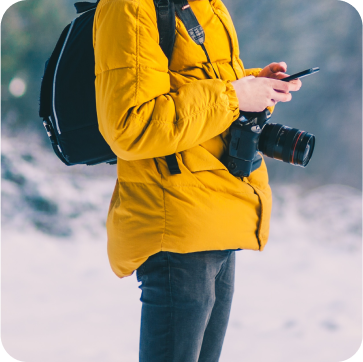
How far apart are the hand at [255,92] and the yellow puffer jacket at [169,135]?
0.8 inches

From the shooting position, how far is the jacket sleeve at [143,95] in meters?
0.49

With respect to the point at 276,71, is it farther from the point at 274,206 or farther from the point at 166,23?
the point at 274,206

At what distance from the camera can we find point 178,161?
1.84ft

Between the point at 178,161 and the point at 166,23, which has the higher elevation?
the point at 166,23

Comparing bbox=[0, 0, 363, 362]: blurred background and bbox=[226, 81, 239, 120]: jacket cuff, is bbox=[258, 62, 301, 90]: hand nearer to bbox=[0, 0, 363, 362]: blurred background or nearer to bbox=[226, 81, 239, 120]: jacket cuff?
bbox=[226, 81, 239, 120]: jacket cuff

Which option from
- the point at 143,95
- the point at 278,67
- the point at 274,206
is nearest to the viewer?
the point at 143,95

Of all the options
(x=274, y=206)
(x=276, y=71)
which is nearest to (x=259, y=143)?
(x=276, y=71)

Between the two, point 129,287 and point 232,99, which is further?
point 129,287

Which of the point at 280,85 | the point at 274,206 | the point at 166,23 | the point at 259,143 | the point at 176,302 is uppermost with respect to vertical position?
the point at 166,23

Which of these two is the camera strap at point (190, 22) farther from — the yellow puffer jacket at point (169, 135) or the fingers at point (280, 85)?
the fingers at point (280, 85)

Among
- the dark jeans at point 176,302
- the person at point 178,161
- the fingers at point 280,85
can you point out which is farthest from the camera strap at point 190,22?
the dark jeans at point 176,302

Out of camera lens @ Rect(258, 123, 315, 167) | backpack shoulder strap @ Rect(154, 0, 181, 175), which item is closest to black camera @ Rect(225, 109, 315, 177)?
camera lens @ Rect(258, 123, 315, 167)

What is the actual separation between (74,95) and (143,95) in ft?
0.55

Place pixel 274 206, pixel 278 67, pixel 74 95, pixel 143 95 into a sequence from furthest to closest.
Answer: pixel 274 206 < pixel 278 67 < pixel 74 95 < pixel 143 95
